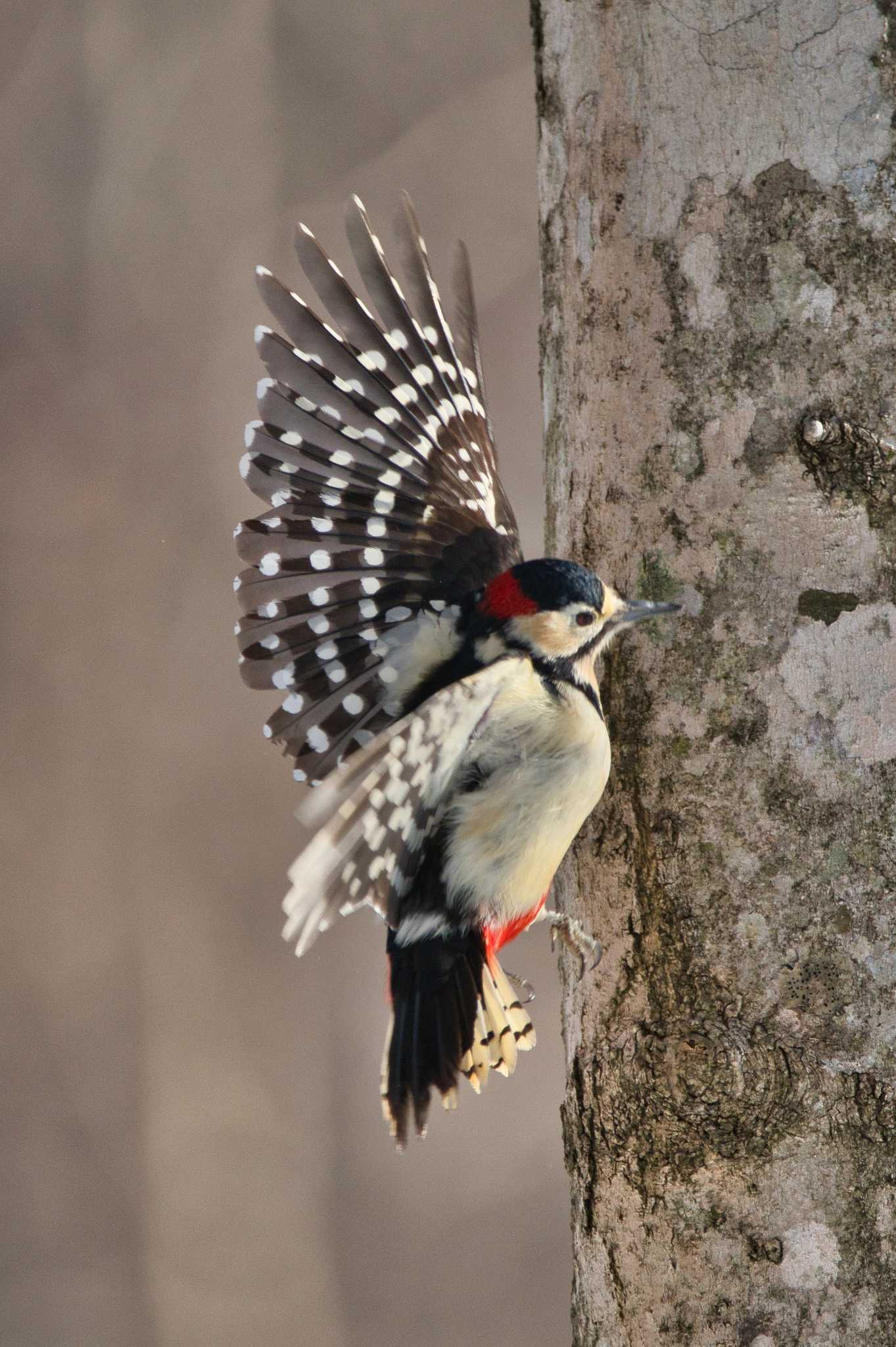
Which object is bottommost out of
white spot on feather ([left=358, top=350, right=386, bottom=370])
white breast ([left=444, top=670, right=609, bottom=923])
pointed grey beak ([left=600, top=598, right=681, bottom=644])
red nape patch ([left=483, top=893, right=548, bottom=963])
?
red nape patch ([left=483, top=893, right=548, bottom=963])

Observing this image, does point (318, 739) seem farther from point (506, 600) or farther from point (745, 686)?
point (745, 686)

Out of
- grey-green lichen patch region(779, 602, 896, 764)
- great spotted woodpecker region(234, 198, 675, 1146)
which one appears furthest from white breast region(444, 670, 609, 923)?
grey-green lichen patch region(779, 602, 896, 764)

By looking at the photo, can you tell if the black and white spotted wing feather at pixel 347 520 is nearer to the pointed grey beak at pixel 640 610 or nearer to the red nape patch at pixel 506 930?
the red nape patch at pixel 506 930

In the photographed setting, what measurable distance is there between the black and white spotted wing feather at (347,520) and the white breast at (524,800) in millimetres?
275

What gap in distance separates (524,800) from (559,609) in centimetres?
31

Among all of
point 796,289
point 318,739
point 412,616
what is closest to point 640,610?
point 796,289

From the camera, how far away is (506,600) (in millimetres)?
2113

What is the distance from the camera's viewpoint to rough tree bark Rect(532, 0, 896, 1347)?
1.59 meters

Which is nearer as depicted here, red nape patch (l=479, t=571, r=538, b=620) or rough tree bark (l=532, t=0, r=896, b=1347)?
rough tree bark (l=532, t=0, r=896, b=1347)

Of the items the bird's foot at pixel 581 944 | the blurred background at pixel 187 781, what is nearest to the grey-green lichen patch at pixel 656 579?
the bird's foot at pixel 581 944

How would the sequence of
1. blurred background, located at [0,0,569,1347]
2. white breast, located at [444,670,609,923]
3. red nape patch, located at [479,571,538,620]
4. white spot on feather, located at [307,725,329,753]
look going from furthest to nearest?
A: blurred background, located at [0,0,569,1347] → white spot on feather, located at [307,725,329,753] → red nape patch, located at [479,571,538,620] → white breast, located at [444,670,609,923]

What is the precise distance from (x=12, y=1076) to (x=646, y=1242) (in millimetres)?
3858

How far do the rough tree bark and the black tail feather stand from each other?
429 mm

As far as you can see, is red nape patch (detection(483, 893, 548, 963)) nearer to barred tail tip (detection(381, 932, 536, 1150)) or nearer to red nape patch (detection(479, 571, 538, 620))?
barred tail tip (detection(381, 932, 536, 1150))
